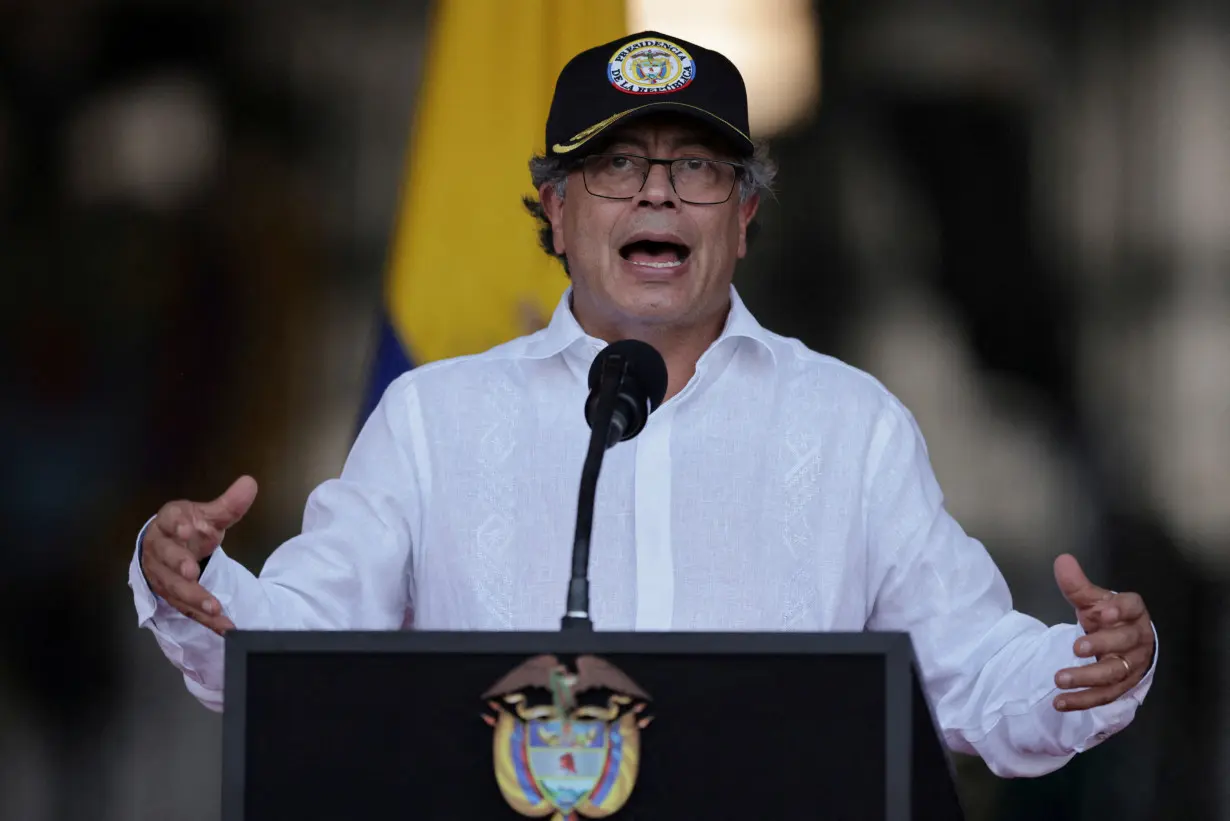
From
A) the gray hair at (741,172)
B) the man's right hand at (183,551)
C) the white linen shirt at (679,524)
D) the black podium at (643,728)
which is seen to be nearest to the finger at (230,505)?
the man's right hand at (183,551)

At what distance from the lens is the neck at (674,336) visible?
2980 mm

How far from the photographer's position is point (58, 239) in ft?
13.9

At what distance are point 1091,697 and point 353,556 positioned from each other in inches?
44.0

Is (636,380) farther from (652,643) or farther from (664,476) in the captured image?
(664,476)

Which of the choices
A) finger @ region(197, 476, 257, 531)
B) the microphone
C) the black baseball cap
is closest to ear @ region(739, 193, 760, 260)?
the black baseball cap

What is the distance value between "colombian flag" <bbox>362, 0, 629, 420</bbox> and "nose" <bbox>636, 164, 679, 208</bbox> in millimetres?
843

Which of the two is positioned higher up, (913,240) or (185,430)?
(913,240)

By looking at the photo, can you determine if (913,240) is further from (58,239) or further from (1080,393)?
(58,239)

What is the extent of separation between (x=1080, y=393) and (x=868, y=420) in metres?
1.15

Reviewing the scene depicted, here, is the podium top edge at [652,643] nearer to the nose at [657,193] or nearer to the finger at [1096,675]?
the finger at [1096,675]

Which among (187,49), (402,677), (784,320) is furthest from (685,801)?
(187,49)

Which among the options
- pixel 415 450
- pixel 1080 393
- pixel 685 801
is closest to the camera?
pixel 685 801

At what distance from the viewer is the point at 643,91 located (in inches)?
115

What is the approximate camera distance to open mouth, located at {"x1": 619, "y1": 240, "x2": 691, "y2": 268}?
2.94 m
